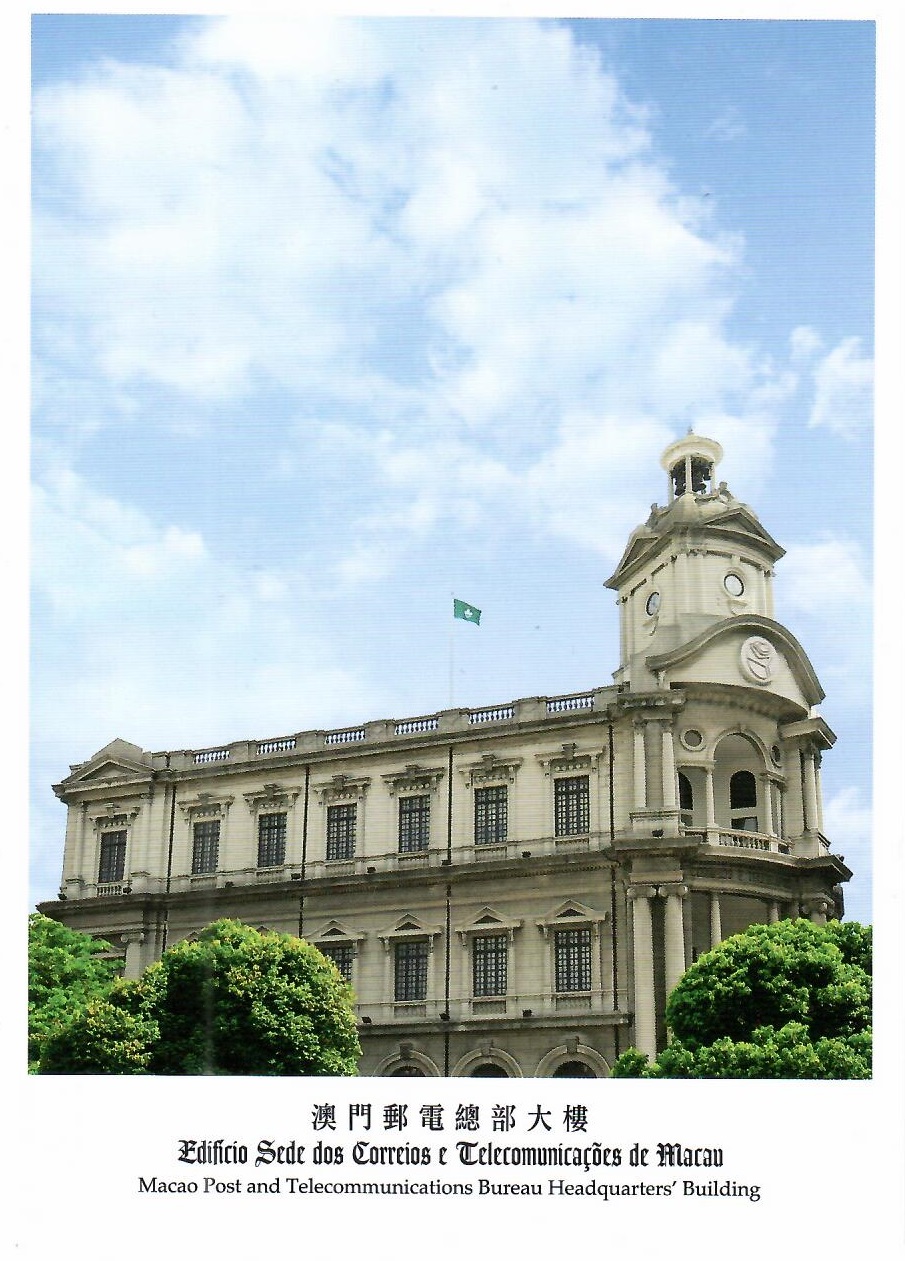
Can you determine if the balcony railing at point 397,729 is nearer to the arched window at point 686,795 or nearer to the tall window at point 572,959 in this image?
the arched window at point 686,795

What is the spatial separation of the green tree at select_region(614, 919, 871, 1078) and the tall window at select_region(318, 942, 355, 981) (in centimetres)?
1008

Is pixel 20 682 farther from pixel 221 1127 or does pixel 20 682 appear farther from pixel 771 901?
pixel 771 901

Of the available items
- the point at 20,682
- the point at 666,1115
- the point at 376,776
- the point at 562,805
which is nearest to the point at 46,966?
the point at 376,776

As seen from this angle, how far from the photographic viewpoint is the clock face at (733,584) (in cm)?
4231

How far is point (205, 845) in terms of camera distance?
44219 millimetres

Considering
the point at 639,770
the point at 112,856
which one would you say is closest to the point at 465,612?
the point at 639,770

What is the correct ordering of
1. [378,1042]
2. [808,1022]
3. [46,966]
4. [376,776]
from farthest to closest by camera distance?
[376,776]
[378,1042]
[46,966]
[808,1022]

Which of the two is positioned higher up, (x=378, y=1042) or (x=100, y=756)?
(x=100, y=756)

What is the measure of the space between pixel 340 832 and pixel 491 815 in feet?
14.5

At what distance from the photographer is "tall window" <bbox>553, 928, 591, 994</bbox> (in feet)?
132

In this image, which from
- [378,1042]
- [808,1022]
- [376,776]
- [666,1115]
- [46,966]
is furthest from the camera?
[376,776]

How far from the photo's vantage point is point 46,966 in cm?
3816

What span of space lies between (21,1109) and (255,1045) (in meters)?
9.60

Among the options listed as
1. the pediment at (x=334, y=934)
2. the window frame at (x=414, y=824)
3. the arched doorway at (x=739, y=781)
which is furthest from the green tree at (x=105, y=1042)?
the arched doorway at (x=739, y=781)
